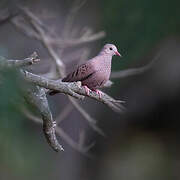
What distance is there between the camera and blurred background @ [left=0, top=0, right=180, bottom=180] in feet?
28.9

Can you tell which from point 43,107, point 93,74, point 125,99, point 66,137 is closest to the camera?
point 43,107

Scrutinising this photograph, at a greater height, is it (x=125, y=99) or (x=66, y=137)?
(x=125, y=99)

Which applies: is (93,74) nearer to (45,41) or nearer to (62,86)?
(62,86)

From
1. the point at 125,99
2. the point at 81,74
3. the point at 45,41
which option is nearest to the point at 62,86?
the point at 81,74

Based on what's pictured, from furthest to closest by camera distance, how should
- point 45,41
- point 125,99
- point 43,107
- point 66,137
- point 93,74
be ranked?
point 125,99 → point 66,137 → point 45,41 → point 93,74 → point 43,107

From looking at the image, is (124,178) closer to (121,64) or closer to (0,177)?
(121,64)

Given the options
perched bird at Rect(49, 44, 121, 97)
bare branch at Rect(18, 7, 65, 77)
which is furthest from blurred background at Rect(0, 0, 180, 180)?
perched bird at Rect(49, 44, 121, 97)

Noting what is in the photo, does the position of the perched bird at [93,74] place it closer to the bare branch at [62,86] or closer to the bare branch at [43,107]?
the bare branch at [62,86]

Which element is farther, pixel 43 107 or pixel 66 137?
pixel 66 137

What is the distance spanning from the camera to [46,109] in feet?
12.1

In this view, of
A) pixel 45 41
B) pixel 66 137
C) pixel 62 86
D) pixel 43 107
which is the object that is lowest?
pixel 43 107

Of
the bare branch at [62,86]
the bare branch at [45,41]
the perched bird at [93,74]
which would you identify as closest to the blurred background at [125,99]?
the bare branch at [45,41]

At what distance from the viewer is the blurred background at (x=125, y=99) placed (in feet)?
28.9

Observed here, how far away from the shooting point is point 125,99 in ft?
32.7
